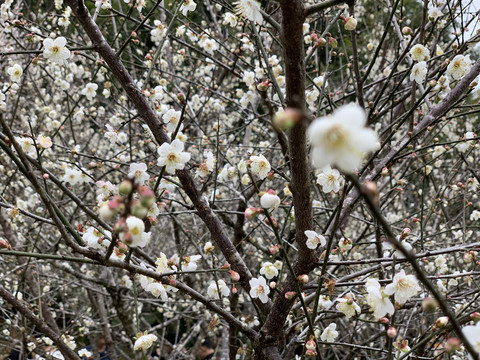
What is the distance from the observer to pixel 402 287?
49.3 inches

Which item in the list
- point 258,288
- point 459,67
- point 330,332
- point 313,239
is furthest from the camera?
point 330,332

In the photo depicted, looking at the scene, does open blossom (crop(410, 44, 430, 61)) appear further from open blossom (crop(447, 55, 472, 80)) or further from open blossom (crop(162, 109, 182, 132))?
open blossom (crop(162, 109, 182, 132))

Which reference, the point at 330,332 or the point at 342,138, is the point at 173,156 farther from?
the point at 330,332

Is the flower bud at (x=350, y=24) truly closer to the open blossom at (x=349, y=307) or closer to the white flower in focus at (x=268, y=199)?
the white flower in focus at (x=268, y=199)

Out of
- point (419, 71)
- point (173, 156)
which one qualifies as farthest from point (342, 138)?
point (419, 71)

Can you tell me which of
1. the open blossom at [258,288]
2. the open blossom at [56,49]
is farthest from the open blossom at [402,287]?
the open blossom at [56,49]

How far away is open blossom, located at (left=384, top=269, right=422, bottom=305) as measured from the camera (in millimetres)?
1238

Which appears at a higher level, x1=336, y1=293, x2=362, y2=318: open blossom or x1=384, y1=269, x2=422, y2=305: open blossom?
x1=336, y1=293, x2=362, y2=318: open blossom

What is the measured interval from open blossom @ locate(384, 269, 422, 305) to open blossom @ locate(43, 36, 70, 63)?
1.89 m

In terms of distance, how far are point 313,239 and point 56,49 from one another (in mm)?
1653

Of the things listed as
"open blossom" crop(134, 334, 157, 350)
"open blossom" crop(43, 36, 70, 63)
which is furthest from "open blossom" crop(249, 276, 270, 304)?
"open blossom" crop(43, 36, 70, 63)

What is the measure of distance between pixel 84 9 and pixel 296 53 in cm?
99

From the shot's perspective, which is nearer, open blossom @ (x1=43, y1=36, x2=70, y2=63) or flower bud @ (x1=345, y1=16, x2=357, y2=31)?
flower bud @ (x1=345, y1=16, x2=357, y2=31)

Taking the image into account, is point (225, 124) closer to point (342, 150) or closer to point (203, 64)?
point (203, 64)
